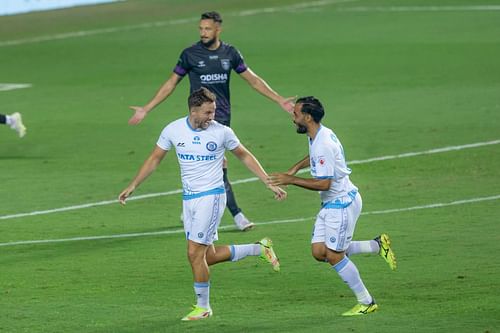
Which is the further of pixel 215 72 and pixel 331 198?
pixel 215 72

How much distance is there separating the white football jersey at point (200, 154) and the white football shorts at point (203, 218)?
0.07 meters

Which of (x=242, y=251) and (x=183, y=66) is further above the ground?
(x=183, y=66)

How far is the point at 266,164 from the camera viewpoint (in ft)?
73.3

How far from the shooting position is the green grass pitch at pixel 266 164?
1403 cm

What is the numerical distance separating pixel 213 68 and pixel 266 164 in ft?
15.8

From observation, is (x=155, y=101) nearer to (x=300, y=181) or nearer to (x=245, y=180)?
(x=245, y=180)

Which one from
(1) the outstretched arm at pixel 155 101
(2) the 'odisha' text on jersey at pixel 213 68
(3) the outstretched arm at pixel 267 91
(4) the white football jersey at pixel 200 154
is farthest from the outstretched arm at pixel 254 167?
(2) the 'odisha' text on jersey at pixel 213 68

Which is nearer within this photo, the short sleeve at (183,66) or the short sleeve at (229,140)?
the short sleeve at (229,140)

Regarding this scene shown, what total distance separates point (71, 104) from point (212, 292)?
1483cm

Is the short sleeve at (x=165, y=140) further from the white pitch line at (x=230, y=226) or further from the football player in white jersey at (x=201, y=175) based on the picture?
the white pitch line at (x=230, y=226)

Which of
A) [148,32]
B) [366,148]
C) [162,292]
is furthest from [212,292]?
[148,32]

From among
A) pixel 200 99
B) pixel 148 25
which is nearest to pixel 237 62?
pixel 200 99

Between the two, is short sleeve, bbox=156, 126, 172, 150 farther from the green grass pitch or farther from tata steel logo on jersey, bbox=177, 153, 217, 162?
the green grass pitch

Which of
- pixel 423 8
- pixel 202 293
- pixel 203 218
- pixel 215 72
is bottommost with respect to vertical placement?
pixel 423 8
